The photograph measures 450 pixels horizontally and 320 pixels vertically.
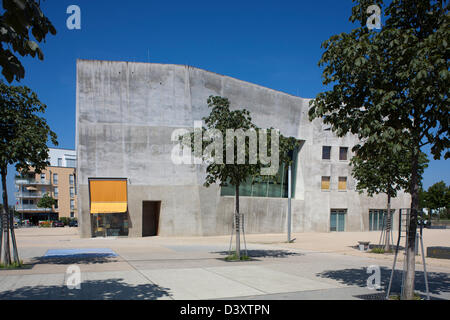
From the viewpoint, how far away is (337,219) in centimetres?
4306

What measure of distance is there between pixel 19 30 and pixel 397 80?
7460 millimetres

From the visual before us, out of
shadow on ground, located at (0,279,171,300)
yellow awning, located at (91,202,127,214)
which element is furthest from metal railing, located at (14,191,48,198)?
shadow on ground, located at (0,279,171,300)

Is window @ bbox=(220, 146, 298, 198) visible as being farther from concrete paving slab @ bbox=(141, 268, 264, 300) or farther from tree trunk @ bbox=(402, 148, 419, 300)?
tree trunk @ bbox=(402, 148, 419, 300)

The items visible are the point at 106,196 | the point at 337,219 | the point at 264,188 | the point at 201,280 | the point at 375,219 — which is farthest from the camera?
the point at 375,219

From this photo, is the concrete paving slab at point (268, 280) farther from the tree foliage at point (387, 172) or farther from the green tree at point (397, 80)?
the tree foliage at point (387, 172)

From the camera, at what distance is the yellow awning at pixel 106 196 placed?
101 feet

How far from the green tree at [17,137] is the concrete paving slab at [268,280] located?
6.92 m

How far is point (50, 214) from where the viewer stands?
296ft

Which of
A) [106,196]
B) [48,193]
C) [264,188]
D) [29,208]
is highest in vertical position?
[264,188]

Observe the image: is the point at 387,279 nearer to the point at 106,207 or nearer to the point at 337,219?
the point at 106,207

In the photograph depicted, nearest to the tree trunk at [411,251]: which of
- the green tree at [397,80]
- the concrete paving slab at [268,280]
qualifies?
the green tree at [397,80]

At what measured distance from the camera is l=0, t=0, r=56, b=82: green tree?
412 centimetres

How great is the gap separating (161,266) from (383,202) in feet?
123

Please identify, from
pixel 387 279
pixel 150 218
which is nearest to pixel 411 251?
pixel 387 279
